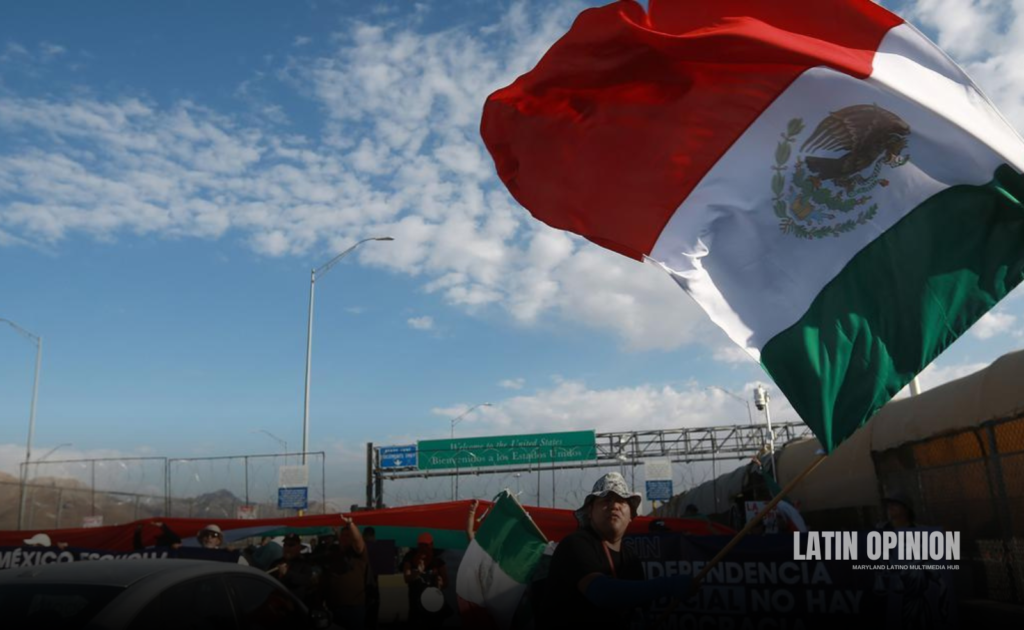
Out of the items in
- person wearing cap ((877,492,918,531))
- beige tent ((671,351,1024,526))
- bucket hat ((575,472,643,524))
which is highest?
beige tent ((671,351,1024,526))

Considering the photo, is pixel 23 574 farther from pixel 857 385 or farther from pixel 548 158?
pixel 857 385

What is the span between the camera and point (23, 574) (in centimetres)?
482

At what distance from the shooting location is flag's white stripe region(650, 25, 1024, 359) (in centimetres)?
478

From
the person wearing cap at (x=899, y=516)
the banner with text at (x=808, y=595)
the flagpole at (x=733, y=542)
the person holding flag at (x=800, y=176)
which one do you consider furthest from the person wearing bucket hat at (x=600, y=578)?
the person wearing cap at (x=899, y=516)

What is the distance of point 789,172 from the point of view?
17.5ft

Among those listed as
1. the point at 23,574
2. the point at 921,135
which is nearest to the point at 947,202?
the point at 921,135

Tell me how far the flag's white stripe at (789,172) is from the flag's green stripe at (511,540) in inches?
137

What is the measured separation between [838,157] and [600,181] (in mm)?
1592

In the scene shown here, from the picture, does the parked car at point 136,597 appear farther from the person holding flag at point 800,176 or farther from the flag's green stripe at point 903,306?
the flag's green stripe at point 903,306

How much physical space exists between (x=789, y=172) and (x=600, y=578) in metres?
2.93

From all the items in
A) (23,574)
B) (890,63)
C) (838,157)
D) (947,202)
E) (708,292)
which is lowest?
(23,574)

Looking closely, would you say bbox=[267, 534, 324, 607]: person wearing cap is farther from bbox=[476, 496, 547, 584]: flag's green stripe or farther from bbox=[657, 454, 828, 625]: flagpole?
bbox=[657, 454, 828, 625]: flagpole

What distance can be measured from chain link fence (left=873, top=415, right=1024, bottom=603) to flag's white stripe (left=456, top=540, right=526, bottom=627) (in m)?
5.01

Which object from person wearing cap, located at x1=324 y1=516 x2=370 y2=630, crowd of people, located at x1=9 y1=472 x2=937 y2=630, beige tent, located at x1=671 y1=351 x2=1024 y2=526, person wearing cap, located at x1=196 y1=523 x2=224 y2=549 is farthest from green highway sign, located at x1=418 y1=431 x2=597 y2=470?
person wearing cap, located at x1=324 y1=516 x2=370 y2=630
